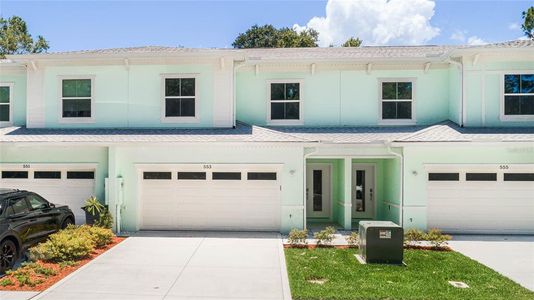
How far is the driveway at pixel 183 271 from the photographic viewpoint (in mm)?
7156

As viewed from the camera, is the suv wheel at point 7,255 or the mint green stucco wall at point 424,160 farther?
the mint green stucco wall at point 424,160

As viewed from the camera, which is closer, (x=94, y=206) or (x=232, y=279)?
(x=232, y=279)

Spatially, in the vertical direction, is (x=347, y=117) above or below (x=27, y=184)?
above

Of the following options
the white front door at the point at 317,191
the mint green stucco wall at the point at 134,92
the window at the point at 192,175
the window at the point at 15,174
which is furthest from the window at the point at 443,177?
the window at the point at 15,174

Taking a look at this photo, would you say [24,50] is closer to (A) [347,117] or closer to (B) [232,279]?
(A) [347,117]

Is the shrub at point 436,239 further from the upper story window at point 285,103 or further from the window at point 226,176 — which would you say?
the upper story window at point 285,103

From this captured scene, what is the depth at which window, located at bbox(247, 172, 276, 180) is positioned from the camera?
12656mm

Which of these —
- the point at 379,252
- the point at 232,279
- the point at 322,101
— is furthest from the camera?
the point at 322,101

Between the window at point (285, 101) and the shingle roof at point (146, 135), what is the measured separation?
3.89 feet

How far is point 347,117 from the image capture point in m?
14.6

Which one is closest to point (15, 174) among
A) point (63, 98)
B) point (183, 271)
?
point (63, 98)

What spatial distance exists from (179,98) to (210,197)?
3.95 metres

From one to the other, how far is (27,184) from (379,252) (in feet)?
38.9

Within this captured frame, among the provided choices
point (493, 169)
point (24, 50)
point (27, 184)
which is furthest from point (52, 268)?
point (24, 50)
